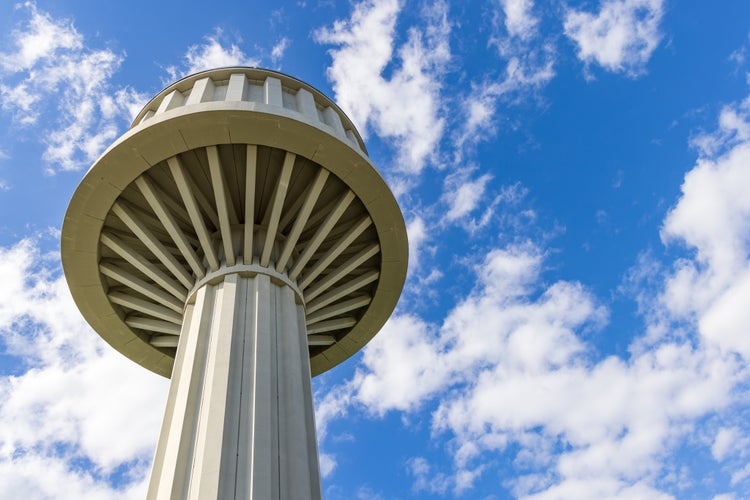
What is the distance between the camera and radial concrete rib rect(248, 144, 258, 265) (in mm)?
13336

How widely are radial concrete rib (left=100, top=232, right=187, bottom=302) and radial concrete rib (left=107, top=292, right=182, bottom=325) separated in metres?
0.79

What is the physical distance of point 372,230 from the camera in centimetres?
1559

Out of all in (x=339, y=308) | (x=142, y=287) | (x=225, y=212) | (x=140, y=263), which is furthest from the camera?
(x=339, y=308)

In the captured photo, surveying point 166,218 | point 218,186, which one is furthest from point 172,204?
point 218,186

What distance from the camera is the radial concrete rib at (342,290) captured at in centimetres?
1591

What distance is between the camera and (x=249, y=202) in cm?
1362

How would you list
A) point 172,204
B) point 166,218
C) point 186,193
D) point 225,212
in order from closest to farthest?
point 186,193 → point 225,212 → point 166,218 → point 172,204

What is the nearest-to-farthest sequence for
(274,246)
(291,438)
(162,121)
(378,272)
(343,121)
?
(291,438) < (162,121) < (274,246) < (378,272) < (343,121)

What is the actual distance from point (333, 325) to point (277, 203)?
5.19 meters

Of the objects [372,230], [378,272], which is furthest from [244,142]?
[378,272]

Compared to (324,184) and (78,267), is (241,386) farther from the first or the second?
(78,267)

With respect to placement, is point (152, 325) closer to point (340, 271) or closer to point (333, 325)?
point (333, 325)

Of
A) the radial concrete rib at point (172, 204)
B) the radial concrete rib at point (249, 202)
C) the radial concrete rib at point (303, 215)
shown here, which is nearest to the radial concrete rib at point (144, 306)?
the radial concrete rib at point (172, 204)

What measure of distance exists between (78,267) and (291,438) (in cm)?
758
